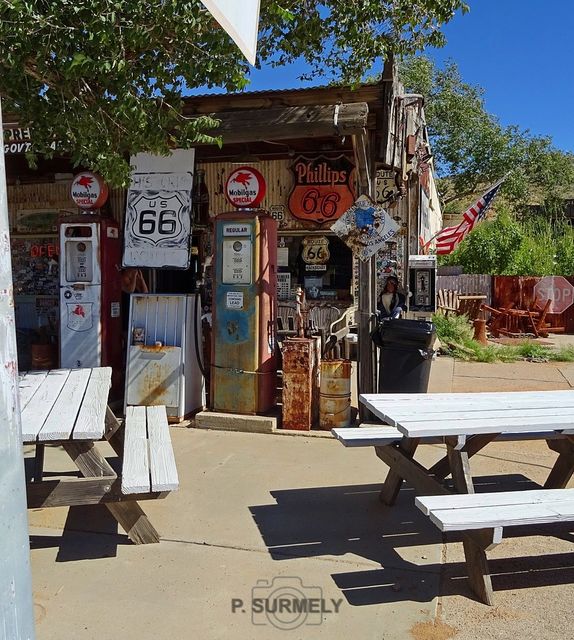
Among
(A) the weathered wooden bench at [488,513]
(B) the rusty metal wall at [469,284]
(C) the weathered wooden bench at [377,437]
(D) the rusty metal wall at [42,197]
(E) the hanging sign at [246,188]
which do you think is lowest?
(A) the weathered wooden bench at [488,513]

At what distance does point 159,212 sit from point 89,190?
32.7 inches

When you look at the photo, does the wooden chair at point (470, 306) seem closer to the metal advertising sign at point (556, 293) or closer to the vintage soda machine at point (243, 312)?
the metal advertising sign at point (556, 293)

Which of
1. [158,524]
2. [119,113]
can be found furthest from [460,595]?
[119,113]

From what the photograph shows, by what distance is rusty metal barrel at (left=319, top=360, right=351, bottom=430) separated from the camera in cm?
616

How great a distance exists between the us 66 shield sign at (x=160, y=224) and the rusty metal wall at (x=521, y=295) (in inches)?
492

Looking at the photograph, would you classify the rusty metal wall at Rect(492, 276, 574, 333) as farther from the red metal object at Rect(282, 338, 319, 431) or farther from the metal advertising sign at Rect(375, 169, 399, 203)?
the red metal object at Rect(282, 338, 319, 431)

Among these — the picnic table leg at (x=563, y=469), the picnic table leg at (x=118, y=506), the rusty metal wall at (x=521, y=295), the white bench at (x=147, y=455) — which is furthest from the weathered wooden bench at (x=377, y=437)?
the rusty metal wall at (x=521, y=295)

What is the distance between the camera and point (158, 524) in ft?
13.4

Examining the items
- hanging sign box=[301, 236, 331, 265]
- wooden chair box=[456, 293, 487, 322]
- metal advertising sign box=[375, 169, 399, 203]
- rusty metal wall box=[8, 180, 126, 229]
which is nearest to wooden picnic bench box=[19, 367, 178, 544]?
hanging sign box=[301, 236, 331, 265]

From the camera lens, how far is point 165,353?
6.61 metres

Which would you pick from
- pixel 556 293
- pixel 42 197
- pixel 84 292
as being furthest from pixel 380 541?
pixel 556 293

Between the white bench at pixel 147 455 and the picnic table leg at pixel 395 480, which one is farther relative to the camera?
A: the picnic table leg at pixel 395 480

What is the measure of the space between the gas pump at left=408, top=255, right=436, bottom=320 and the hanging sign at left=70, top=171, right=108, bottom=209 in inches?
194

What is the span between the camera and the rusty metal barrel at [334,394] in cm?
616
